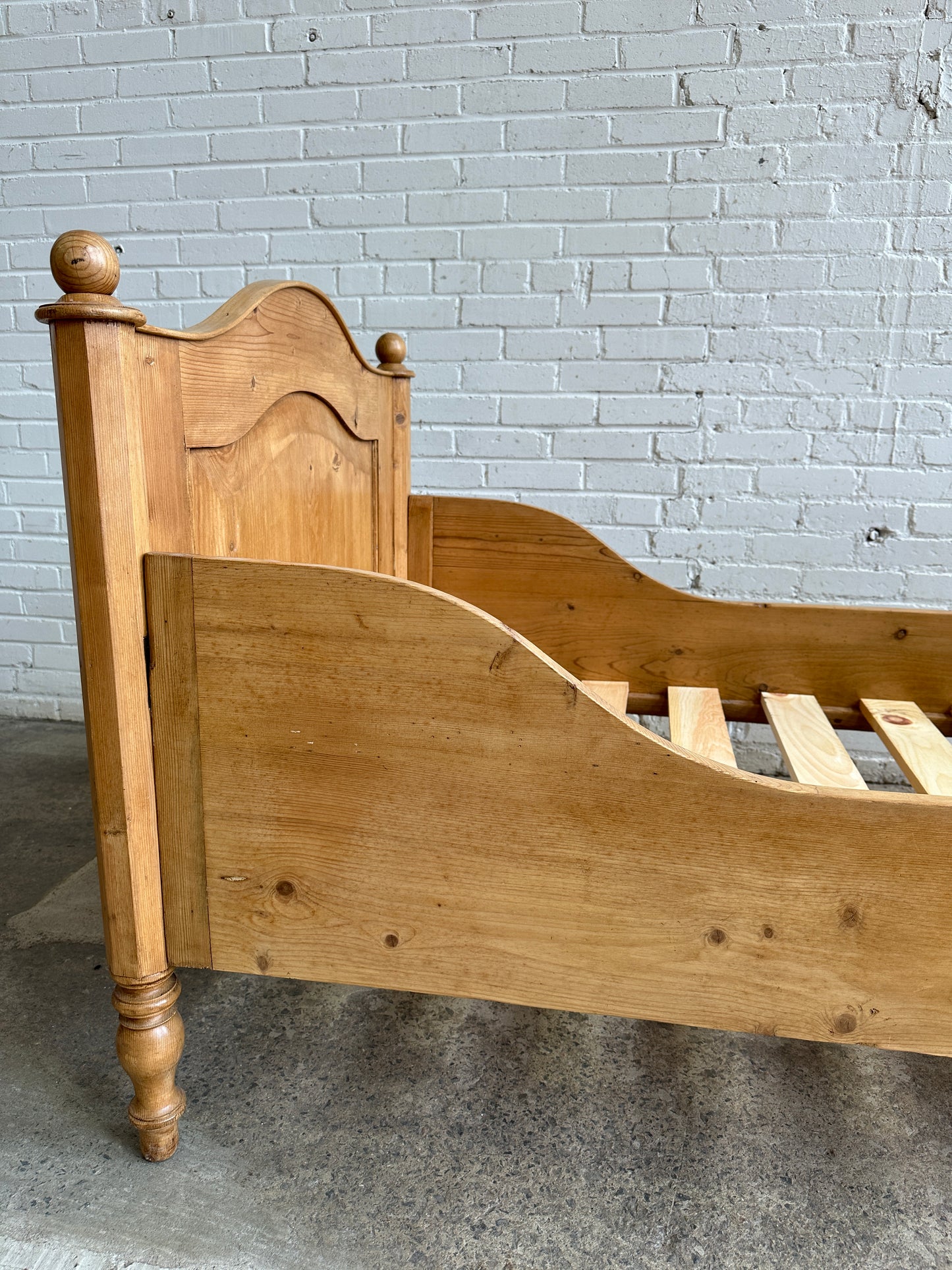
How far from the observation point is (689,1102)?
1112mm

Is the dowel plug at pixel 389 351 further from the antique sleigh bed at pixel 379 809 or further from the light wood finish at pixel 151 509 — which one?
the antique sleigh bed at pixel 379 809

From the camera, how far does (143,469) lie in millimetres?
860

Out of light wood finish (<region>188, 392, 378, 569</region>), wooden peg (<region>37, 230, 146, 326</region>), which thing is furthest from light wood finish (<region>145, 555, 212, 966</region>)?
wooden peg (<region>37, 230, 146, 326</region>)

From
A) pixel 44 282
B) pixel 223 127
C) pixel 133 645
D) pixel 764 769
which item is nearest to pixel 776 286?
pixel 764 769

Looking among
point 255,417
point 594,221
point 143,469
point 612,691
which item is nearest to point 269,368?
point 255,417

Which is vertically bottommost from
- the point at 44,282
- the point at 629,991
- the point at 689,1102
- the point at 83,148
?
the point at 689,1102

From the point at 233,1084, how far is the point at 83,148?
2.24 metres

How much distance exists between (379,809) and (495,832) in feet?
0.40

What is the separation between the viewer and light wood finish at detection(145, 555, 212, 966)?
34.7 inches

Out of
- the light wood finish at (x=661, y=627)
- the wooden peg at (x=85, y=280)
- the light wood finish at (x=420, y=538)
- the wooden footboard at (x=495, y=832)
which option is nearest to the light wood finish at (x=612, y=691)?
the light wood finish at (x=661, y=627)

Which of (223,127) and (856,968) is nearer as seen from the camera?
(856,968)

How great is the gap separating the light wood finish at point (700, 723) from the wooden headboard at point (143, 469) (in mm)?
632

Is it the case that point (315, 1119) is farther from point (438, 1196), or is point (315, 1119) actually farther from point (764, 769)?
point (764, 769)

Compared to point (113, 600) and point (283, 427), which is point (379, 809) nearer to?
point (113, 600)
